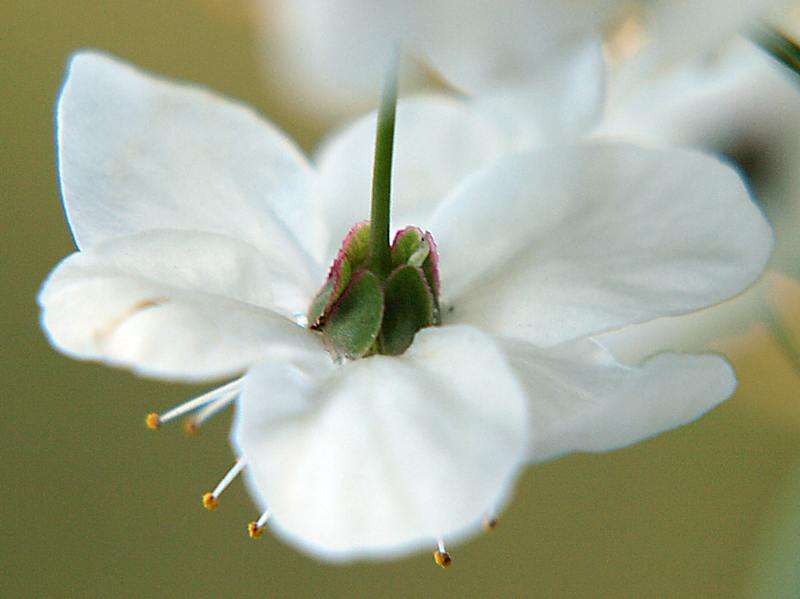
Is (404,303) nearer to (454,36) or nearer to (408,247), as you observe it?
Answer: (408,247)

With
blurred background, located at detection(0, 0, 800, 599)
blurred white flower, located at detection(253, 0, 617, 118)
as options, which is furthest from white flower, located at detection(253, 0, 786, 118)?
blurred background, located at detection(0, 0, 800, 599)

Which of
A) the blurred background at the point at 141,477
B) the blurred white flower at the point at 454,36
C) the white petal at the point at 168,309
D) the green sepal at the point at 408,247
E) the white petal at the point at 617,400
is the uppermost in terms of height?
the blurred white flower at the point at 454,36

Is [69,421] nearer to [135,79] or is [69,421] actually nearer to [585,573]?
[585,573]

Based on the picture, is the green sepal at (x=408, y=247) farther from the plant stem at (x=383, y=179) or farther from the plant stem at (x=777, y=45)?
the plant stem at (x=777, y=45)

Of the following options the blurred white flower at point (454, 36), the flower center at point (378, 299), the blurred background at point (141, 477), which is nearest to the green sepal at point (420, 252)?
the flower center at point (378, 299)

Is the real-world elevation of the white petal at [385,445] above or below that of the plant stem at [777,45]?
below

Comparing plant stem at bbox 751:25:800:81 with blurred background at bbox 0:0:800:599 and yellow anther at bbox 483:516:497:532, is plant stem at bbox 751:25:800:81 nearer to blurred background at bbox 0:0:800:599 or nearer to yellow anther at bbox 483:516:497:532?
yellow anther at bbox 483:516:497:532

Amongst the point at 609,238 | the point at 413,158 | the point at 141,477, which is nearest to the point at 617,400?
the point at 609,238
